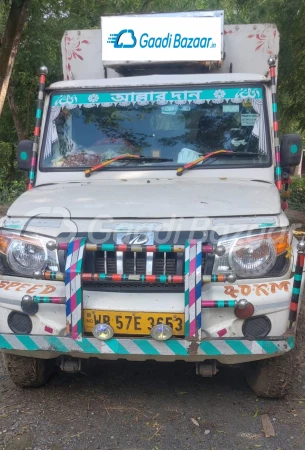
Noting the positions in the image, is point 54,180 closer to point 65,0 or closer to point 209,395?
point 209,395

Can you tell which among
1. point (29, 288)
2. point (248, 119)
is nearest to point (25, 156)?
point (29, 288)

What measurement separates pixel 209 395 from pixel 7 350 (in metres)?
1.53

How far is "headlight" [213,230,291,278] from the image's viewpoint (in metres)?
3.26

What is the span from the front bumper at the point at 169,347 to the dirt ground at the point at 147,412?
545 millimetres

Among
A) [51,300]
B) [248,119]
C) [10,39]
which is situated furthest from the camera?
[10,39]

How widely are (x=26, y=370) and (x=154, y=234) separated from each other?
1.45 metres

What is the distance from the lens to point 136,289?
10.7 feet

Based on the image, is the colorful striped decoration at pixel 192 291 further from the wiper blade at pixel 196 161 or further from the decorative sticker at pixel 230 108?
the decorative sticker at pixel 230 108

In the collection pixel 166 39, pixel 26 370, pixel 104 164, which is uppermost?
pixel 166 39

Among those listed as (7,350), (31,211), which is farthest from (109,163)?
(7,350)

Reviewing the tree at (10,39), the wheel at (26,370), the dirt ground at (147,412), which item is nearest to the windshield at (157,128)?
the wheel at (26,370)

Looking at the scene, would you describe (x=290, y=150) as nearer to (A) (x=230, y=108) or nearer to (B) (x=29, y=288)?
(A) (x=230, y=108)

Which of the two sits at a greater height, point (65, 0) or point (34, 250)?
point (65, 0)

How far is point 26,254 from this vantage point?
11.2 feet
